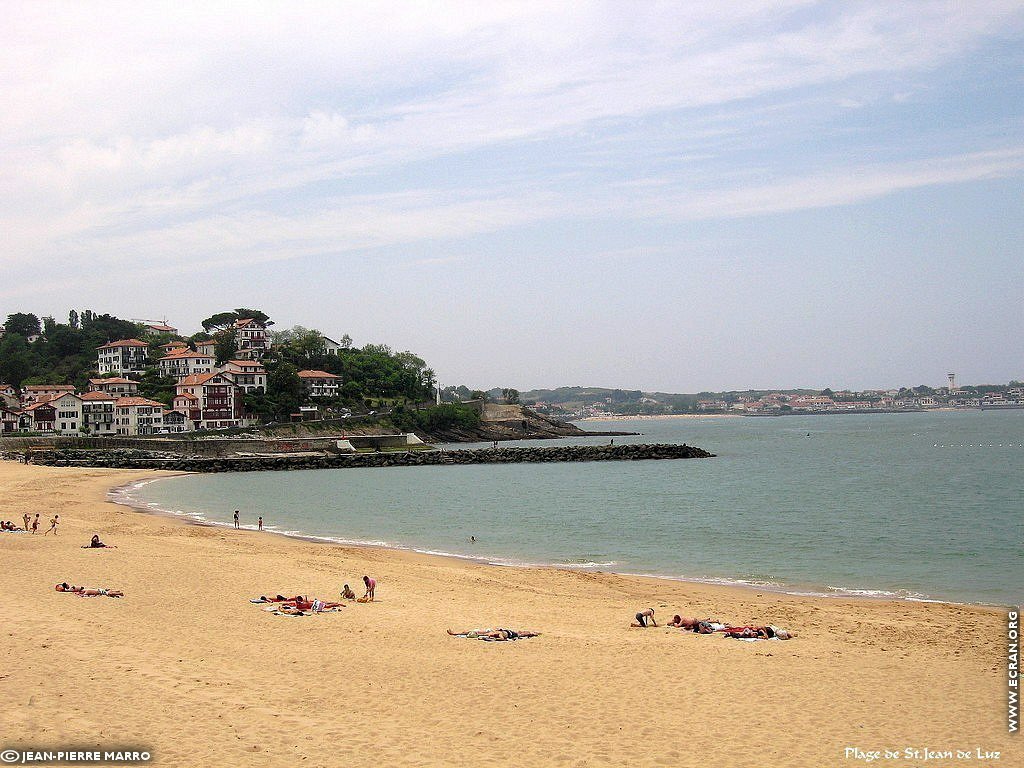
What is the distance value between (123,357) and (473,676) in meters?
118

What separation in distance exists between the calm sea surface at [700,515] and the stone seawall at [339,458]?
4577mm

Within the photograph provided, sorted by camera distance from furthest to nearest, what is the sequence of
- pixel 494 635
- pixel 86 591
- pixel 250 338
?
pixel 250 338, pixel 86 591, pixel 494 635

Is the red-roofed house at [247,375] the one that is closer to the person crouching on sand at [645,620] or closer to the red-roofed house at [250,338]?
the red-roofed house at [250,338]

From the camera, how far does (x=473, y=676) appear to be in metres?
12.0

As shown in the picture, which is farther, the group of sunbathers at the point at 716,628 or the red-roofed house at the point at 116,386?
the red-roofed house at the point at 116,386

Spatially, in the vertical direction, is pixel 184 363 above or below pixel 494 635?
above

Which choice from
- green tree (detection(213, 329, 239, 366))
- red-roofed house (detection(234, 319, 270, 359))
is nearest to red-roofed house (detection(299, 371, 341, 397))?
red-roofed house (detection(234, 319, 270, 359))

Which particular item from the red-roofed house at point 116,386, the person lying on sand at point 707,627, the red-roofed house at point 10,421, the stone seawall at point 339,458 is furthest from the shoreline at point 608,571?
the red-roofed house at point 116,386

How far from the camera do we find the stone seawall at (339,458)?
70812 mm

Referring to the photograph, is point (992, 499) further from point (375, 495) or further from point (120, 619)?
point (120, 619)

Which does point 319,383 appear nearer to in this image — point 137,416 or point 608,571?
point 137,416

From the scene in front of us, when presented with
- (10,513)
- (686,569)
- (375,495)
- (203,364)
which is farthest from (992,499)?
(203,364)

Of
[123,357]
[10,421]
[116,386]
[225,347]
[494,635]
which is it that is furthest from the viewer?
[123,357]

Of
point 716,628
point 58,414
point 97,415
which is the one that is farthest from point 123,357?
point 716,628
